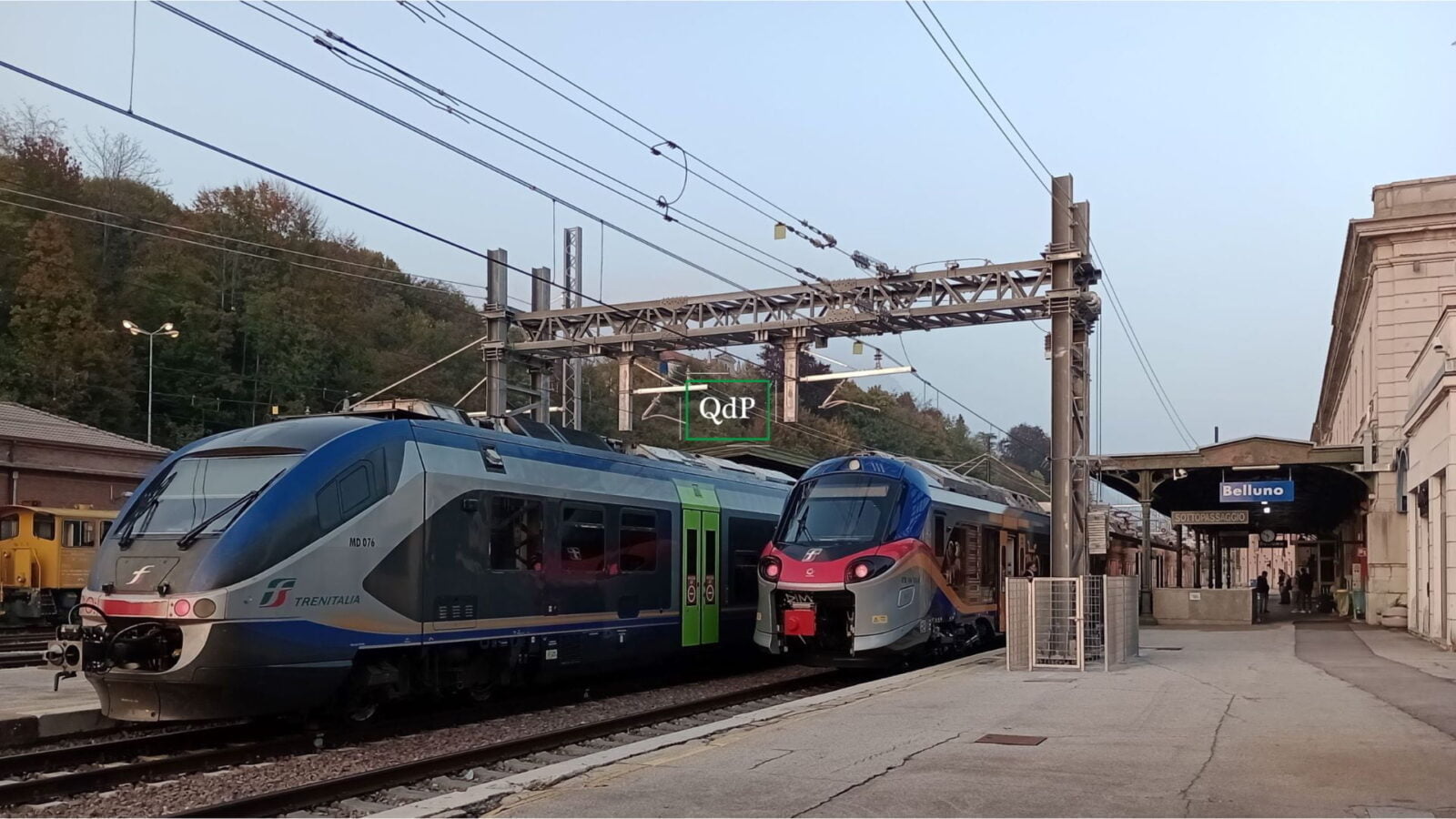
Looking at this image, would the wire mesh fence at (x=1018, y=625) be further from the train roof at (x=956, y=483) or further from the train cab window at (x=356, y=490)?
the train cab window at (x=356, y=490)

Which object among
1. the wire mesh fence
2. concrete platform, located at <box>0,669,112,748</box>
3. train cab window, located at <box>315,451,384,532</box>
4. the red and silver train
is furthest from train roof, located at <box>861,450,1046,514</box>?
concrete platform, located at <box>0,669,112,748</box>

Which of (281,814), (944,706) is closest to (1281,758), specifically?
(944,706)

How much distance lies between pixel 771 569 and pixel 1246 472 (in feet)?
71.1

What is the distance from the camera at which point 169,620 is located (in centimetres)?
1081

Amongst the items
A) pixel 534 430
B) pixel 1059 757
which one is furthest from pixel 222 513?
pixel 1059 757

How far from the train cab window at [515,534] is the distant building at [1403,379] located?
55.8ft

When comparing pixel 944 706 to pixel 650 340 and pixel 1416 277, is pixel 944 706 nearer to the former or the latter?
pixel 650 340

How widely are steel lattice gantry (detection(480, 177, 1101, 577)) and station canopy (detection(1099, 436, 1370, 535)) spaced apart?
10.8 meters

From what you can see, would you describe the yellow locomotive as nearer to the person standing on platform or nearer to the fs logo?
the fs logo

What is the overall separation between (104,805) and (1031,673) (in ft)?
38.5

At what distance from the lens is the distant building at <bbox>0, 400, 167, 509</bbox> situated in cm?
3356

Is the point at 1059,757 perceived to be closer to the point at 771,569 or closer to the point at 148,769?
the point at 148,769

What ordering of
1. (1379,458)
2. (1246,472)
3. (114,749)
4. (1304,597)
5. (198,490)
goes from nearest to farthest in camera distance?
(114,749) < (198,490) < (1379,458) < (1246,472) < (1304,597)

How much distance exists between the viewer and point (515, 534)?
14375mm
